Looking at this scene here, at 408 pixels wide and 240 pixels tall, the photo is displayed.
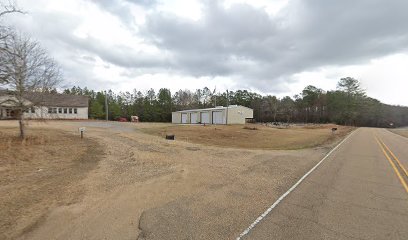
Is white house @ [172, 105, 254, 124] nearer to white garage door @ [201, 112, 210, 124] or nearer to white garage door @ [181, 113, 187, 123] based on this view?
white garage door @ [201, 112, 210, 124]

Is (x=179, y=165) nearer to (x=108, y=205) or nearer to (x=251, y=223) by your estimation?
(x=108, y=205)

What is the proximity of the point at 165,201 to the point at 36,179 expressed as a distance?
474 centimetres

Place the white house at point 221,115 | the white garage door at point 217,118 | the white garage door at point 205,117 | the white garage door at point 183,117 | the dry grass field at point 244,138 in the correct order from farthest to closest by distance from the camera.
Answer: the white garage door at point 183,117
the white garage door at point 205,117
the white garage door at point 217,118
the white house at point 221,115
the dry grass field at point 244,138

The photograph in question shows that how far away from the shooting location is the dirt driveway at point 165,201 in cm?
509

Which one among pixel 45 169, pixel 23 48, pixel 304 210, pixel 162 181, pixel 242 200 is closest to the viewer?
pixel 304 210

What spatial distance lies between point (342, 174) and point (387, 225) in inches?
210

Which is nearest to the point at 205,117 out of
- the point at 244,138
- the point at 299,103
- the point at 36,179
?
the point at 244,138

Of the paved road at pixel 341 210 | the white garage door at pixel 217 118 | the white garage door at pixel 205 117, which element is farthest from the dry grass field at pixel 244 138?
the white garage door at pixel 205 117

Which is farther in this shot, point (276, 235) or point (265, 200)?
point (265, 200)

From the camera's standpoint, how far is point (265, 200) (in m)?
6.98

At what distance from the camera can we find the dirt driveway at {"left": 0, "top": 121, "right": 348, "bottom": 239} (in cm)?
509

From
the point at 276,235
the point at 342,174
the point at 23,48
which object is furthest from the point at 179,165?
the point at 23,48

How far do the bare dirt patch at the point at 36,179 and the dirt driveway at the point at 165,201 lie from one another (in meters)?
0.24

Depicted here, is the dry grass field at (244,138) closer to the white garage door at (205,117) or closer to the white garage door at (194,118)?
the white garage door at (205,117)
